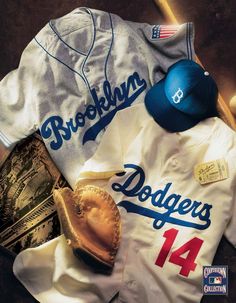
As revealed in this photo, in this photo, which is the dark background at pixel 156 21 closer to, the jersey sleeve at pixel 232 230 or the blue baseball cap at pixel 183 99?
the blue baseball cap at pixel 183 99

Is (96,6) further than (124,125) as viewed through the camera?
Yes

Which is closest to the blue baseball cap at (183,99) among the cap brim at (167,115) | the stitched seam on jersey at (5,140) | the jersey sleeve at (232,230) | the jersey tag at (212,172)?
the cap brim at (167,115)

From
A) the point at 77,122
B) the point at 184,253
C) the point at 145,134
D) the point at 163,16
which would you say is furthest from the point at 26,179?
the point at 163,16

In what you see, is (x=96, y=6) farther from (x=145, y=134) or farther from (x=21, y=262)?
(x=21, y=262)

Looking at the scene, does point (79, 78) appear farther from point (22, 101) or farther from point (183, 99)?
point (183, 99)

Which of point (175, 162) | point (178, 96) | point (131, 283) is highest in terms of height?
point (178, 96)

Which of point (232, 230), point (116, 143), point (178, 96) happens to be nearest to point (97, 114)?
point (116, 143)
